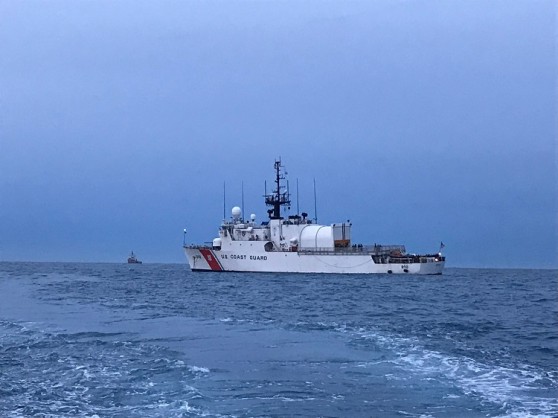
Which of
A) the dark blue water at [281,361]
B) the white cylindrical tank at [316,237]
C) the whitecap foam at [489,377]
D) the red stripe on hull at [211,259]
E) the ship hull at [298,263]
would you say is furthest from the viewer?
the red stripe on hull at [211,259]

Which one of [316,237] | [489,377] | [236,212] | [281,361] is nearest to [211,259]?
Answer: [236,212]

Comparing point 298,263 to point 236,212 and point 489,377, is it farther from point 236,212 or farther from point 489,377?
point 489,377

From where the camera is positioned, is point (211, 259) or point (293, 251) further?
point (211, 259)

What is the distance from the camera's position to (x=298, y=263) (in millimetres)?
58406

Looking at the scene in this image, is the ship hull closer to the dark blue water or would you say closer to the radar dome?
the radar dome

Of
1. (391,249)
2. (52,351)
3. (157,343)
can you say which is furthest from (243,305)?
(391,249)

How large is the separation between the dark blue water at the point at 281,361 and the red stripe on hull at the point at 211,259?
36.2 metres

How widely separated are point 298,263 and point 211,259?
10300 millimetres

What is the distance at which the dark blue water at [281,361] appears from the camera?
34.9 feet

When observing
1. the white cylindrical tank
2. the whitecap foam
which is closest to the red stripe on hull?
the white cylindrical tank

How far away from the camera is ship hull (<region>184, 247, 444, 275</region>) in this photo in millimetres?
55719

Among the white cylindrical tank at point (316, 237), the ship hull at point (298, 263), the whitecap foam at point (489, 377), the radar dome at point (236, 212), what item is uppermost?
→ the radar dome at point (236, 212)

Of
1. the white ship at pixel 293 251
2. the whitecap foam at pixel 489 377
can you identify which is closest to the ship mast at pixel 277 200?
the white ship at pixel 293 251

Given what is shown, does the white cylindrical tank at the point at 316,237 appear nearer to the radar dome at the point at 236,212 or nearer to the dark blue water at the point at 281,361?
the radar dome at the point at 236,212
